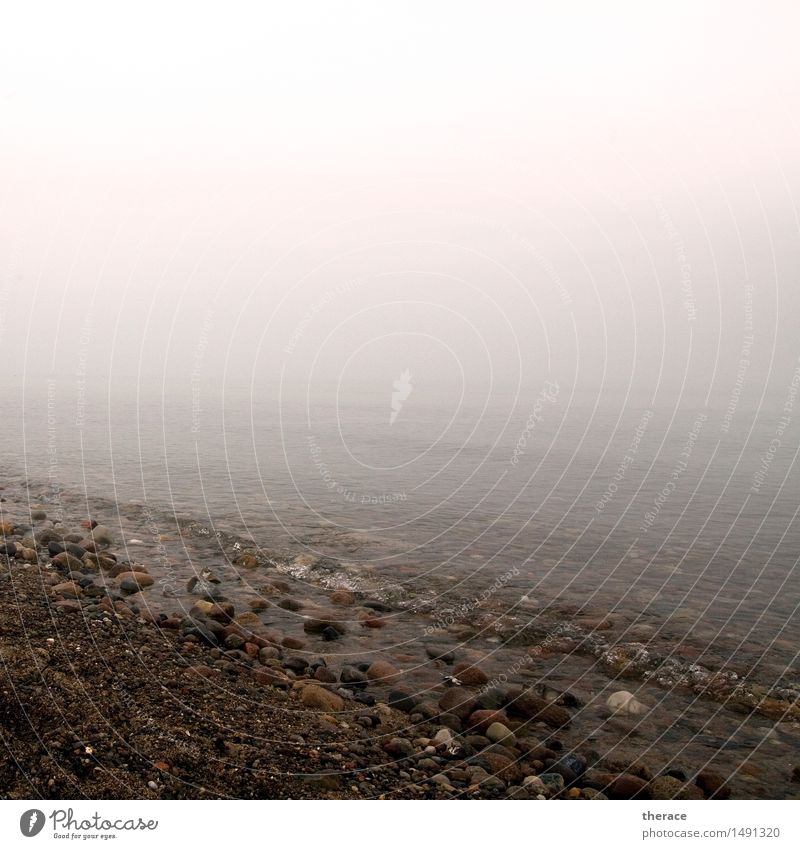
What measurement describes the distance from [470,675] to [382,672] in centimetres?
166

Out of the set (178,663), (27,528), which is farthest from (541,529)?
(27,528)

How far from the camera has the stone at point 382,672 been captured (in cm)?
1120

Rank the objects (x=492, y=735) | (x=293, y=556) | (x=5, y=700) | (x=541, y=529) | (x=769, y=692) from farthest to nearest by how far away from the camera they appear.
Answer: (x=541, y=529)
(x=293, y=556)
(x=769, y=692)
(x=492, y=735)
(x=5, y=700)

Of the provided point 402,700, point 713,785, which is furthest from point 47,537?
point 713,785

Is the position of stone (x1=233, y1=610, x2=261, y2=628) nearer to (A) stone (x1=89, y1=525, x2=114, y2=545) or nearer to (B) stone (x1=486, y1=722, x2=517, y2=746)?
(B) stone (x1=486, y1=722, x2=517, y2=746)

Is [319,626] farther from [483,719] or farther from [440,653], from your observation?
[483,719]

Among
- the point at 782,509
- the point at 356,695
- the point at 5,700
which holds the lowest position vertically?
the point at 356,695

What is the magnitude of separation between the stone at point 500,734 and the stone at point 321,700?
2.37 m

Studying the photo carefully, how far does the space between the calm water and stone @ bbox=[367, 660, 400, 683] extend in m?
4.50

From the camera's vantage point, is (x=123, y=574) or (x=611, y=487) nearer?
(x=123, y=574)

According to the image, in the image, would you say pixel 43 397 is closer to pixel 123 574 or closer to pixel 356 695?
pixel 123 574

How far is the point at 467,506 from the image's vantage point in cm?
2558

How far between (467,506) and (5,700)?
19.4 m

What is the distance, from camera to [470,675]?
11.4 metres
